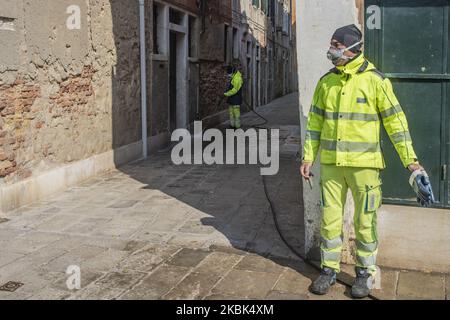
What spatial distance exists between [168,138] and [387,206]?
737cm

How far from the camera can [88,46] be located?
8.43 meters

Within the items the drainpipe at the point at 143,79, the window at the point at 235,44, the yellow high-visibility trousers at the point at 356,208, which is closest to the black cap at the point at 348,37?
A: the yellow high-visibility trousers at the point at 356,208

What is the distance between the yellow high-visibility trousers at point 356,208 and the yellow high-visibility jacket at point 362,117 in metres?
0.10

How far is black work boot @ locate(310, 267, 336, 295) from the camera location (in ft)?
13.5

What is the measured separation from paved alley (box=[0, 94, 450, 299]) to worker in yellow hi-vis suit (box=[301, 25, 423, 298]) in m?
0.38

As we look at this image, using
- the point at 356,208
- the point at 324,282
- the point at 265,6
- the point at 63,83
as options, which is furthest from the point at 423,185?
the point at 265,6

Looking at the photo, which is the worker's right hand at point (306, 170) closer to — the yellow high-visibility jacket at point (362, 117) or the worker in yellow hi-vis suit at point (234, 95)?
the yellow high-visibility jacket at point (362, 117)

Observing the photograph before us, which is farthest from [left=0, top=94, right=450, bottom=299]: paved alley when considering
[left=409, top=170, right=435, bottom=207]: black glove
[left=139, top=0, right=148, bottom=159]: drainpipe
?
[left=139, top=0, right=148, bottom=159]: drainpipe

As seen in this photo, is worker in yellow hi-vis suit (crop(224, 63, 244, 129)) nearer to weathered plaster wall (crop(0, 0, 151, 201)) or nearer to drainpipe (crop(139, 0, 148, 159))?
drainpipe (crop(139, 0, 148, 159))

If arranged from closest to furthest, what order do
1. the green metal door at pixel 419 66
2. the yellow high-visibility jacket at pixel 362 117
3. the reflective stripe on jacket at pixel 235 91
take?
the yellow high-visibility jacket at pixel 362 117, the green metal door at pixel 419 66, the reflective stripe on jacket at pixel 235 91

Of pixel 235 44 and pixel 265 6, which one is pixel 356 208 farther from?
pixel 265 6

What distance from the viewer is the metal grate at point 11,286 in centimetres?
427

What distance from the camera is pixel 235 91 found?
49.9ft
